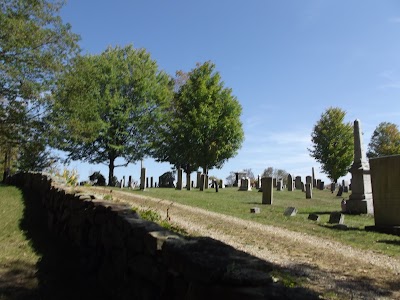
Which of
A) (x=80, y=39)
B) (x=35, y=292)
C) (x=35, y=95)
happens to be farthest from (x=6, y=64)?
(x=35, y=292)

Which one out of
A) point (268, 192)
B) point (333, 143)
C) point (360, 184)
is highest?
point (333, 143)

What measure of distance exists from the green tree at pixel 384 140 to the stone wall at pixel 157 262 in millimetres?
60037

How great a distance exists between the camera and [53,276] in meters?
6.69

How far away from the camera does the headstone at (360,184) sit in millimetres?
16531

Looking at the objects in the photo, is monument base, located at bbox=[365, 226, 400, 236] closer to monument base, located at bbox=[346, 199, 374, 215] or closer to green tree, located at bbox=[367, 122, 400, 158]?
monument base, located at bbox=[346, 199, 374, 215]

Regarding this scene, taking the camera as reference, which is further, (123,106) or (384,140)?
(384,140)

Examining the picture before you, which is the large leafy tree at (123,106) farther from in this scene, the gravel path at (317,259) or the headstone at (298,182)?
the gravel path at (317,259)

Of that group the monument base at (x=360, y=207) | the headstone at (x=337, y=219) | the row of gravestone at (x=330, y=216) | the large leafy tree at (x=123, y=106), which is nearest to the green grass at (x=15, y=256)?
the row of gravestone at (x=330, y=216)

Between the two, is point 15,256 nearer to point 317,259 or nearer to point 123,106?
point 317,259

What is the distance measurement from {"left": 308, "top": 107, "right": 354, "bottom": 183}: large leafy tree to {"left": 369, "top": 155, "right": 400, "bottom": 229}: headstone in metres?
37.7

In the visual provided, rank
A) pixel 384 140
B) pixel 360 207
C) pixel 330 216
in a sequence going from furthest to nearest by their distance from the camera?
pixel 384 140
pixel 360 207
pixel 330 216

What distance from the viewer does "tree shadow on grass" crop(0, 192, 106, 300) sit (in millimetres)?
5855

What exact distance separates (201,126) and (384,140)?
39413 millimetres

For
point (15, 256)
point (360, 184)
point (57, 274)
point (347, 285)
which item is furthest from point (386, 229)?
point (15, 256)
